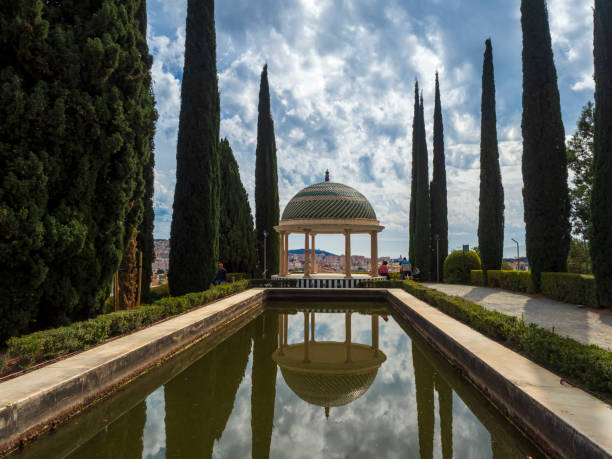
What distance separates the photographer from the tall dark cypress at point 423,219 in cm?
2412

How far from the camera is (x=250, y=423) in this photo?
442 centimetres

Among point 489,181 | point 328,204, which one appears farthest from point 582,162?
point 328,204

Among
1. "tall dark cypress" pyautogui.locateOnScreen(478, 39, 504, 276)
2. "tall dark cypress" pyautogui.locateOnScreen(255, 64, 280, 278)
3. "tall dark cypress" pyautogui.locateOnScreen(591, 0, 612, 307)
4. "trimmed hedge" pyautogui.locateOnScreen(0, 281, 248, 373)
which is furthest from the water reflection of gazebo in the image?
"tall dark cypress" pyautogui.locateOnScreen(255, 64, 280, 278)

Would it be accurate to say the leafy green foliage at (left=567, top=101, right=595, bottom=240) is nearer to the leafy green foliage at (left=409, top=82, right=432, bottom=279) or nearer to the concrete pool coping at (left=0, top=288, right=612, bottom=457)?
the leafy green foliage at (left=409, top=82, right=432, bottom=279)

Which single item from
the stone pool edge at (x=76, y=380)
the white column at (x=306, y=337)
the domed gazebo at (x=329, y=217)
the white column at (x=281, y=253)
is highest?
the domed gazebo at (x=329, y=217)

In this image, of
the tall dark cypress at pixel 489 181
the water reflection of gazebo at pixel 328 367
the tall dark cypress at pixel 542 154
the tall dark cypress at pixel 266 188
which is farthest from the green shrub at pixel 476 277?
the water reflection of gazebo at pixel 328 367

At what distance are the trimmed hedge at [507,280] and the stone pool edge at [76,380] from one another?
12571 mm

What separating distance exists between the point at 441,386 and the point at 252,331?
5.38 meters

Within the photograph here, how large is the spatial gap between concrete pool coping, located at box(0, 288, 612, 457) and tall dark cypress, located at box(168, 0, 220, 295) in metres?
5.21

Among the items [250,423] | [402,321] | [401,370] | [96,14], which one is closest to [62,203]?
[96,14]

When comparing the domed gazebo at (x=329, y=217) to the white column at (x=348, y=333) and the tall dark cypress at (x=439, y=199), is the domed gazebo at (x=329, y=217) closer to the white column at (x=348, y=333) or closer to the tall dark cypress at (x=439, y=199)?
the tall dark cypress at (x=439, y=199)

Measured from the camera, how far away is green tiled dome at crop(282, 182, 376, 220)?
23.2m

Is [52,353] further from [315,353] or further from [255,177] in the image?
[255,177]

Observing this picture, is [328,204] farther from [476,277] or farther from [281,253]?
[476,277]
